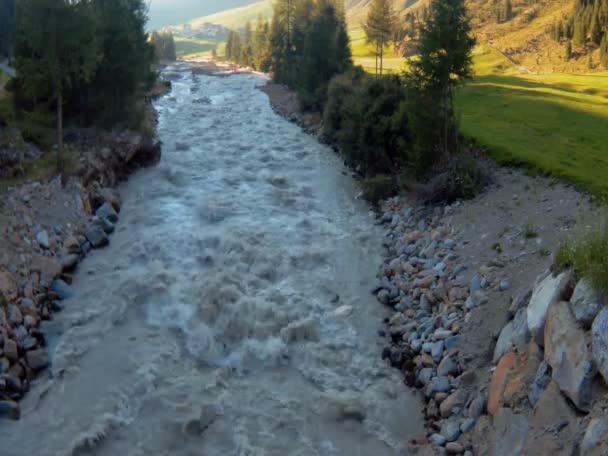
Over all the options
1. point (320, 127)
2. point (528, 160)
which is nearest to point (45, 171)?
point (528, 160)

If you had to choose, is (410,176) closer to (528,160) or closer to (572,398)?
(528,160)

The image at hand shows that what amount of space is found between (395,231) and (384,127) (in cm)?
677

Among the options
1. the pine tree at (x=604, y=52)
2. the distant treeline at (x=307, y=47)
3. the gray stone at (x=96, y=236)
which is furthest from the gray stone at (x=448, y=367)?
the pine tree at (x=604, y=52)

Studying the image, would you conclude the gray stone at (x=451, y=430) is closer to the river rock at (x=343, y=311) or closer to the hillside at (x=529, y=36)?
the river rock at (x=343, y=311)

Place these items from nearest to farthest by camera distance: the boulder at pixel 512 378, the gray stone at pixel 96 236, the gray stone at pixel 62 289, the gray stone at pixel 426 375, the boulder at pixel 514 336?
the boulder at pixel 512 378 < the boulder at pixel 514 336 < the gray stone at pixel 426 375 < the gray stone at pixel 62 289 < the gray stone at pixel 96 236

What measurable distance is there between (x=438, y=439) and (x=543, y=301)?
313cm

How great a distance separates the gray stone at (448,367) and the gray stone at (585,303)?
129 inches

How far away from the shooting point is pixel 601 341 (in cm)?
766

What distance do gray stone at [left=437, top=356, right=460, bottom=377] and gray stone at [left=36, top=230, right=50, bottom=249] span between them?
12.2 metres

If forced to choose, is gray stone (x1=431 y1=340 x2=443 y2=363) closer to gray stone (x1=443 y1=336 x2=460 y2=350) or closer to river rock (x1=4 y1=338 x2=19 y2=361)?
gray stone (x1=443 y1=336 x2=460 y2=350)

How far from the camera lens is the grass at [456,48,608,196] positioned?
723 inches

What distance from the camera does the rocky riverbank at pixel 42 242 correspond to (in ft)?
39.7

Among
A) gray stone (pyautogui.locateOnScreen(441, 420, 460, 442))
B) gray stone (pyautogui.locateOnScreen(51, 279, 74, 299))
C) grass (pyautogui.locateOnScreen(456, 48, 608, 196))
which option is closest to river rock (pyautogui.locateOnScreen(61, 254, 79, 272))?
gray stone (pyautogui.locateOnScreen(51, 279, 74, 299))

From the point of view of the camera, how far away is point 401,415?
10.9 m
